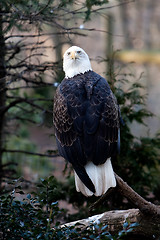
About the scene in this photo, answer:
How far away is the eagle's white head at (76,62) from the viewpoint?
3.92 m

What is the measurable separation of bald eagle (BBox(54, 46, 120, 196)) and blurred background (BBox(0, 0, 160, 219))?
78cm

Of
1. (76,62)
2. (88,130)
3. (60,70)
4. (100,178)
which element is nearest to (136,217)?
(100,178)

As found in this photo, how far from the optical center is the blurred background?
14.5 ft

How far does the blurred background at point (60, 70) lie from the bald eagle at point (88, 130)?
78 cm

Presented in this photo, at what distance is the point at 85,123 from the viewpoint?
3359 millimetres

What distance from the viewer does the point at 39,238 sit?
2576 mm

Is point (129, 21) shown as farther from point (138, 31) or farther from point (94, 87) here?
point (94, 87)

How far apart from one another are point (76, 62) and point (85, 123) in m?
0.89

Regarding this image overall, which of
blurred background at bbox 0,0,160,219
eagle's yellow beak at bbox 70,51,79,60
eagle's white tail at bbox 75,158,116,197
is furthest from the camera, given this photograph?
blurred background at bbox 0,0,160,219

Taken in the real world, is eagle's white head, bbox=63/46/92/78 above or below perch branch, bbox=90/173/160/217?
above

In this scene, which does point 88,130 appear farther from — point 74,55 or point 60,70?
point 60,70

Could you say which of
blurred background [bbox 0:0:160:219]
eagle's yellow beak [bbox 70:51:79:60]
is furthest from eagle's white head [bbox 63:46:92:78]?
blurred background [bbox 0:0:160:219]

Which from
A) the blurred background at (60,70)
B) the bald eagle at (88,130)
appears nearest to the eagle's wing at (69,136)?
the bald eagle at (88,130)

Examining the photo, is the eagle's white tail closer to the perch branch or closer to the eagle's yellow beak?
the perch branch
